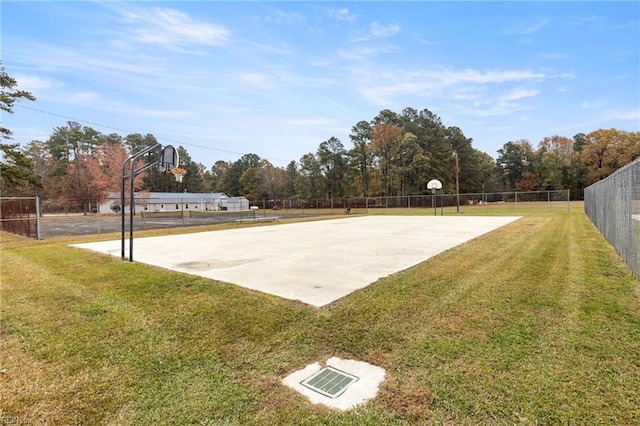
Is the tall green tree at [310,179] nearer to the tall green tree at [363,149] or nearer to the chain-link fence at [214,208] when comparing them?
the tall green tree at [363,149]

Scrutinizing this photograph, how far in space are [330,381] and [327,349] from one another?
1.59 ft

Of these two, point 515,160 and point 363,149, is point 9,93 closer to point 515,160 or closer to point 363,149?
point 363,149

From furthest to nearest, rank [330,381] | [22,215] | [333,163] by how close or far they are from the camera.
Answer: [333,163] < [22,215] < [330,381]

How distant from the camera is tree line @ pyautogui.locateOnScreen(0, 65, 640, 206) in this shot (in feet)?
147

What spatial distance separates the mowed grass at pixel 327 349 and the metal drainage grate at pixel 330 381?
167 mm

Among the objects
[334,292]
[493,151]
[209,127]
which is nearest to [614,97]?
[334,292]

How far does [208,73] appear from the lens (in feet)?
55.6

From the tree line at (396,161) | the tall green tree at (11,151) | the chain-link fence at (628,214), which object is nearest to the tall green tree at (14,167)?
the tall green tree at (11,151)

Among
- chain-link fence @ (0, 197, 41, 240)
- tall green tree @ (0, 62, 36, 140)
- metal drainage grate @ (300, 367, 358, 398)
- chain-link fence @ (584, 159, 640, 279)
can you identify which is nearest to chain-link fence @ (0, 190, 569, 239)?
chain-link fence @ (0, 197, 41, 240)

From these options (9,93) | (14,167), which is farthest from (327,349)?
(9,93)

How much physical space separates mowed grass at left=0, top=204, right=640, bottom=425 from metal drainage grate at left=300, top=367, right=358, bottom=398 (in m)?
0.17

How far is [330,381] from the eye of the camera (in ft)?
Answer: 7.36

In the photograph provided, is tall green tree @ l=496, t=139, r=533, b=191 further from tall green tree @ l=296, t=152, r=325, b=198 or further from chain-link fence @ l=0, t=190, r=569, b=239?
tall green tree @ l=296, t=152, r=325, b=198

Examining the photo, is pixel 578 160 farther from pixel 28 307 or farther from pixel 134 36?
pixel 28 307
